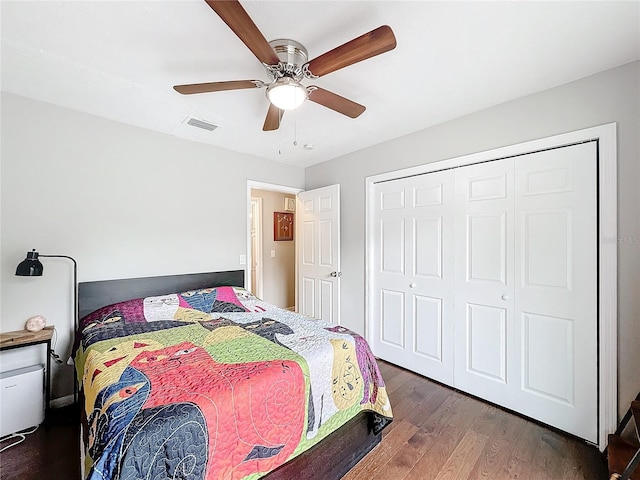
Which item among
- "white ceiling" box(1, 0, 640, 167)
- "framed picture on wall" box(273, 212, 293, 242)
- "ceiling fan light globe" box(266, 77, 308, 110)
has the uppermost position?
"white ceiling" box(1, 0, 640, 167)

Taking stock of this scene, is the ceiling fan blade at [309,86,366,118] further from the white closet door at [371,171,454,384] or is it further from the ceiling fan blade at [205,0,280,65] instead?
the white closet door at [371,171,454,384]

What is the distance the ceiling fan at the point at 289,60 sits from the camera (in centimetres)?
112

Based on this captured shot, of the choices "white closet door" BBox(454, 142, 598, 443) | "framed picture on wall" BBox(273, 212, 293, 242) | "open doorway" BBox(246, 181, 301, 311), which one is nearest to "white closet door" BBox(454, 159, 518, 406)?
"white closet door" BBox(454, 142, 598, 443)

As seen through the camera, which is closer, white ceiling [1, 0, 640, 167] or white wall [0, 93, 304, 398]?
white ceiling [1, 0, 640, 167]

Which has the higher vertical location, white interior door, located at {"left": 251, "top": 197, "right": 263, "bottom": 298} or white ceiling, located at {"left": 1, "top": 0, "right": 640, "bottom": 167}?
white ceiling, located at {"left": 1, "top": 0, "right": 640, "bottom": 167}

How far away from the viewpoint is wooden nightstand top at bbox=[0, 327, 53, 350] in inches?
Result: 73.8

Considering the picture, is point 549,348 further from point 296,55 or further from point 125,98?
point 125,98

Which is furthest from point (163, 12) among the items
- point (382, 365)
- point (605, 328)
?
point (382, 365)

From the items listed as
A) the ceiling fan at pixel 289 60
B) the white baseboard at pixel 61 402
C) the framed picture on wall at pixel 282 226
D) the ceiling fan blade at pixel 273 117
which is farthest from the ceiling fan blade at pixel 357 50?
the framed picture on wall at pixel 282 226

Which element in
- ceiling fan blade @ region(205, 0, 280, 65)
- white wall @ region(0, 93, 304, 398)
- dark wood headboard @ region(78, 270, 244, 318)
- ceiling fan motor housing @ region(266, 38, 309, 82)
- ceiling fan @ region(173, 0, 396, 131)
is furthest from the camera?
dark wood headboard @ region(78, 270, 244, 318)

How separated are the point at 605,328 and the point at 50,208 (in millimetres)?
4111

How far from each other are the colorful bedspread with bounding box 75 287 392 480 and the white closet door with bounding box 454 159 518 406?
1071mm

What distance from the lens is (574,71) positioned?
5.92 feet

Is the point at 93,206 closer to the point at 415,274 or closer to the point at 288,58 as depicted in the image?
the point at 288,58
